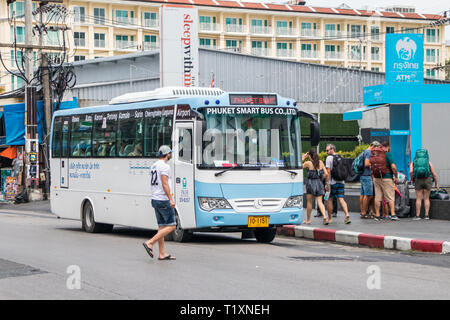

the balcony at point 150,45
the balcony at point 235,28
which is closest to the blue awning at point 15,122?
the balcony at point 150,45

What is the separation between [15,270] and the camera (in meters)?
11.4

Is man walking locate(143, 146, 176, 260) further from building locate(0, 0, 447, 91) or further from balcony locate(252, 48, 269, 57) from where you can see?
balcony locate(252, 48, 269, 57)

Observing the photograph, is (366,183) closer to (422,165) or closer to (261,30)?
(422,165)

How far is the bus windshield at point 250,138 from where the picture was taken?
15.6 meters

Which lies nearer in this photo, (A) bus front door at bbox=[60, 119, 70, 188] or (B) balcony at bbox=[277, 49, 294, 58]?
(A) bus front door at bbox=[60, 119, 70, 188]

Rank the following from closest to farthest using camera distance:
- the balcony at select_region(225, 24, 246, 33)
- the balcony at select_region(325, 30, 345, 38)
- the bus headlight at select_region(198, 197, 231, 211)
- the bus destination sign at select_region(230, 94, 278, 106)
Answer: the bus headlight at select_region(198, 197, 231, 211) < the bus destination sign at select_region(230, 94, 278, 106) < the balcony at select_region(225, 24, 246, 33) < the balcony at select_region(325, 30, 345, 38)

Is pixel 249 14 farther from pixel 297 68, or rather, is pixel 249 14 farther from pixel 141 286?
pixel 141 286

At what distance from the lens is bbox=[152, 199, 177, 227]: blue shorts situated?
12.7 metres

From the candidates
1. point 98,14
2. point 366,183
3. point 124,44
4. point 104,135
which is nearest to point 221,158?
point 104,135

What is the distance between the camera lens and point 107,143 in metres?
18.9

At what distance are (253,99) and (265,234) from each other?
2.93 metres

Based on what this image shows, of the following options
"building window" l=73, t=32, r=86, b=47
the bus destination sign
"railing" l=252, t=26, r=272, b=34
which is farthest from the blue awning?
"railing" l=252, t=26, r=272, b=34

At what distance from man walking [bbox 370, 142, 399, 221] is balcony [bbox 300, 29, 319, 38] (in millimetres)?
73663
